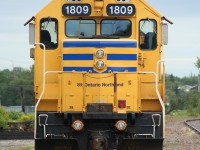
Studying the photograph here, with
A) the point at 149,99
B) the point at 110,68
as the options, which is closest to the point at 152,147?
the point at 149,99

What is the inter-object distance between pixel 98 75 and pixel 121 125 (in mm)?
1179

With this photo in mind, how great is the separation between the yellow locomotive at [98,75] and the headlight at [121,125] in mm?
14

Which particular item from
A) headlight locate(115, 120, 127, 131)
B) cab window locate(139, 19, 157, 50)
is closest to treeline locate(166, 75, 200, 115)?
cab window locate(139, 19, 157, 50)

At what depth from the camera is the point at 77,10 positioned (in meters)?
11.7

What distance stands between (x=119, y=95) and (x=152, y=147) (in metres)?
1.27

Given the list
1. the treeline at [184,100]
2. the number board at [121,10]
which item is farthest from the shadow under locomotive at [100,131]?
the treeline at [184,100]

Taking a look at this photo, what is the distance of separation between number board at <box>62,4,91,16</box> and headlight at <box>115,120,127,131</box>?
2.48 metres

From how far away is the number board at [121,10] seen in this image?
38.2 ft

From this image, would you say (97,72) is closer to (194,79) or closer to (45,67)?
(45,67)

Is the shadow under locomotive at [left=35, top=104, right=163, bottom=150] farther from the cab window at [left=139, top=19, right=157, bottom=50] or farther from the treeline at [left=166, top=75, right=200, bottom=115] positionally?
the treeline at [left=166, top=75, right=200, bottom=115]

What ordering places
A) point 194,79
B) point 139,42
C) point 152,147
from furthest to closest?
1. point 194,79
2. point 139,42
3. point 152,147

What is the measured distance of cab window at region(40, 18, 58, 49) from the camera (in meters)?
11.7

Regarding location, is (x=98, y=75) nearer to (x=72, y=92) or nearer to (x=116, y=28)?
(x=72, y=92)

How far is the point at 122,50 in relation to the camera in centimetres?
1134
